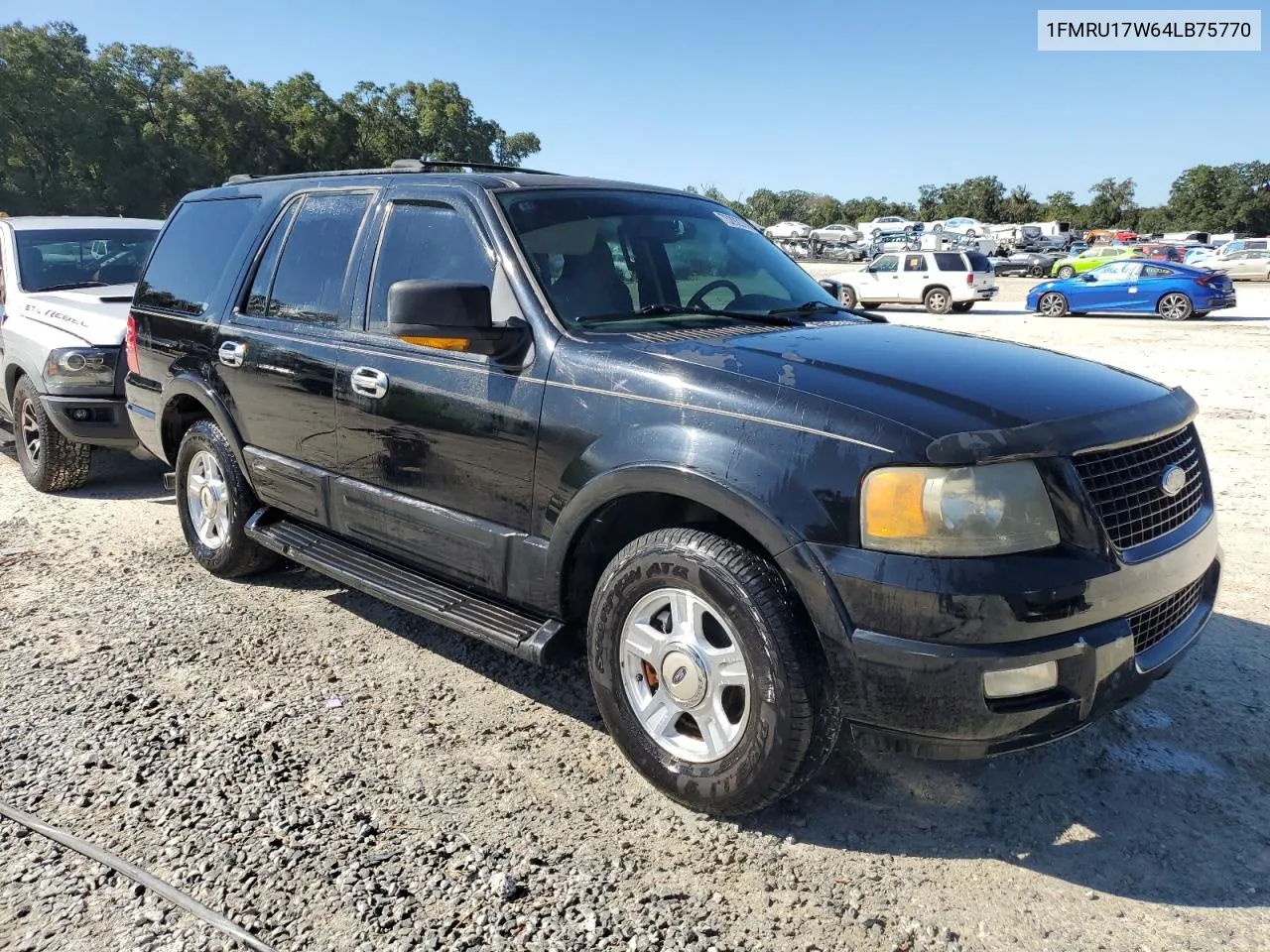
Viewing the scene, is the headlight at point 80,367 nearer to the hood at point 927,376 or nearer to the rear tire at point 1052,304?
the hood at point 927,376

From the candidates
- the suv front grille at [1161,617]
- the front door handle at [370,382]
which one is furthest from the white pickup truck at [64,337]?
the suv front grille at [1161,617]

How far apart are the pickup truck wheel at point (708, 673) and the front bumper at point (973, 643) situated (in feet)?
0.55

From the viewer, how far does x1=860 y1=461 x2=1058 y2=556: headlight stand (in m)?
2.35

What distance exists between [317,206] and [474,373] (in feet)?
5.15

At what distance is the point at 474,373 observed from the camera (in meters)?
3.29

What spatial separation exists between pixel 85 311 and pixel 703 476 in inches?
228

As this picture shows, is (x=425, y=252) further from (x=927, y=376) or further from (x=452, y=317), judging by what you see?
(x=927, y=376)

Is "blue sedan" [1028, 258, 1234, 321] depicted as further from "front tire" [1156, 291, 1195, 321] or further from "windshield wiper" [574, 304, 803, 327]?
"windshield wiper" [574, 304, 803, 327]

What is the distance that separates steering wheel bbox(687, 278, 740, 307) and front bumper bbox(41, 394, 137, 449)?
4.43 meters

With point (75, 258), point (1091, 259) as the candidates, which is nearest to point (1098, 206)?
point (1091, 259)

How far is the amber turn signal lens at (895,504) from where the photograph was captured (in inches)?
92.9

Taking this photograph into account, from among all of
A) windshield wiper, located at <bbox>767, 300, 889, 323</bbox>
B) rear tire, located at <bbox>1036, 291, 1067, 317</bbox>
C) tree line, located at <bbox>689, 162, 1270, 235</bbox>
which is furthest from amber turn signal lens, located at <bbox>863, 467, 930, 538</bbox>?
tree line, located at <bbox>689, 162, 1270, 235</bbox>

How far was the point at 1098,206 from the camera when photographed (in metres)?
95.3

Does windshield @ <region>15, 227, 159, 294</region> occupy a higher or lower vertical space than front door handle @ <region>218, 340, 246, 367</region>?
higher
